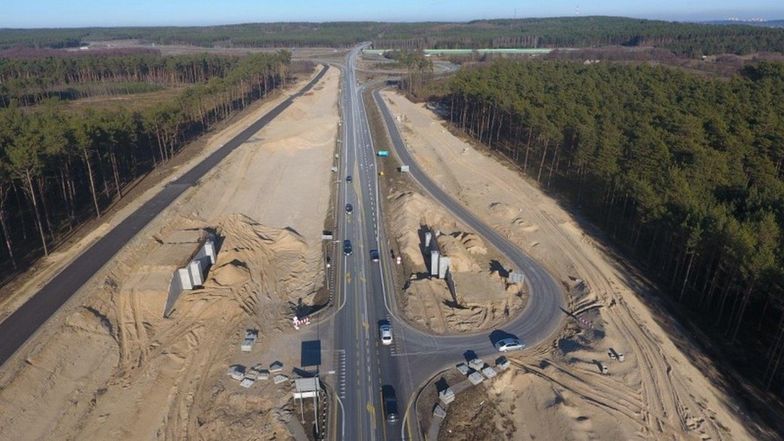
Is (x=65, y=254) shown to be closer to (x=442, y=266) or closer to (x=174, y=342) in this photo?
(x=174, y=342)

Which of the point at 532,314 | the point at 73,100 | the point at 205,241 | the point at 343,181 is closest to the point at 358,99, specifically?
the point at 343,181

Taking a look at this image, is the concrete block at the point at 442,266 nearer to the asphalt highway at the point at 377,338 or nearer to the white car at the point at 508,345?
the asphalt highway at the point at 377,338

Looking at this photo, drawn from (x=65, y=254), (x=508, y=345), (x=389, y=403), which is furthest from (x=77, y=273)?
(x=508, y=345)

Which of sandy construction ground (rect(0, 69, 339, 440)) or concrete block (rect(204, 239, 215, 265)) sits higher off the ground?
concrete block (rect(204, 239, 215, 265))

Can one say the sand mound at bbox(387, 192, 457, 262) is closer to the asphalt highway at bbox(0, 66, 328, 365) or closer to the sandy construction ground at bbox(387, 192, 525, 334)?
the sandy construction ground at bbox(387, 192, 525, 334)

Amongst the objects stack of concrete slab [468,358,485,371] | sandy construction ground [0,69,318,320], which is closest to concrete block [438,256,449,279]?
stack of concrete slab [468,358,485,371]
